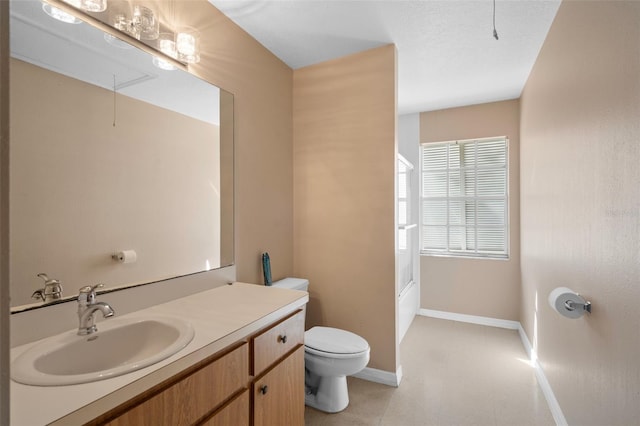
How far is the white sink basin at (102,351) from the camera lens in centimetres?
79

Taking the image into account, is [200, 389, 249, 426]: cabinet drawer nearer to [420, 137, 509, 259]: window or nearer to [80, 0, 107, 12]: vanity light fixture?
[80, 0, 107, 12]: vanity light fixture

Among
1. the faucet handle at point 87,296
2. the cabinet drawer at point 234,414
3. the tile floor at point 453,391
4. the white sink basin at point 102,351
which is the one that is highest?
the faucet handle at point 87,296

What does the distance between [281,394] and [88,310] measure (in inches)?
33.9

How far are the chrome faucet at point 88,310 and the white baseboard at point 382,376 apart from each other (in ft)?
6.11

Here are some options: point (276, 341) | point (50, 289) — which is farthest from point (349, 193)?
point (50, 289)

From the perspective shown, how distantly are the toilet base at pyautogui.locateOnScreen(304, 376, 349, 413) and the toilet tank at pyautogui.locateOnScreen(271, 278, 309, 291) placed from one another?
623 mm

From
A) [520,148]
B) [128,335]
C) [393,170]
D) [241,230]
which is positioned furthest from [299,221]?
[520,148]

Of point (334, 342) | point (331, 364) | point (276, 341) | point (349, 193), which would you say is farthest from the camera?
point (349, 193)

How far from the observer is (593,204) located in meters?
1.34

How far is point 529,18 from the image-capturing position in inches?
76.4

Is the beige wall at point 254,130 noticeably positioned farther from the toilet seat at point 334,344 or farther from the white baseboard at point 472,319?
the white baseboard at point 472,319
